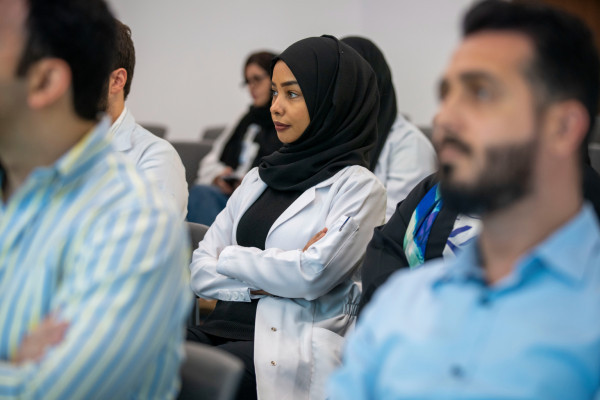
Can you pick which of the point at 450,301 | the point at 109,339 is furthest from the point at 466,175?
the point at 109,339

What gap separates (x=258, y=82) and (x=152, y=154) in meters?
2.14

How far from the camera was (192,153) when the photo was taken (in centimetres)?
388

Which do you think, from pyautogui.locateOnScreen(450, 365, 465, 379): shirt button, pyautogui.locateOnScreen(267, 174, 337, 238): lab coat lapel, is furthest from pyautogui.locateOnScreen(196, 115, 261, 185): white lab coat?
pyautogui.locateOnScreen(450, 365, 465, 379): shirt button

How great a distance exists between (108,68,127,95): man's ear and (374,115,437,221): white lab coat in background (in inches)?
46.0

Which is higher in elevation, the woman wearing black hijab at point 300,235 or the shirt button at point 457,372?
the shirt button at point 457,372

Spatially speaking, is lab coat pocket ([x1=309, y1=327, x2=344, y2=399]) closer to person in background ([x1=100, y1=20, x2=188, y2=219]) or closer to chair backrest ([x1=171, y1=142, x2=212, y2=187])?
person in background ([x1=100, y1=20, x2=188, y2=219])

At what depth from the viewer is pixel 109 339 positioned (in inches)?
43.0

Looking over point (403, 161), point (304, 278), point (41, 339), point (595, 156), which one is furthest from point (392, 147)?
point (41, 339)

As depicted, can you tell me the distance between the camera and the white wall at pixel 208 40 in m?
6.21

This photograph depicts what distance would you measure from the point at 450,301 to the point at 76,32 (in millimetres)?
740

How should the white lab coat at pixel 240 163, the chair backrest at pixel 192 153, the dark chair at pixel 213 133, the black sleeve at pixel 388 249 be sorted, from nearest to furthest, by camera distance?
1. the black sleeve at pixel 388 249
2. the chair backrest at pixel 192 153
3. the white lab coat at pixel 240 163
4. the dark chair at pixel 213 133

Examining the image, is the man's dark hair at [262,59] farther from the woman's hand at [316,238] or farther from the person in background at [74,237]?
the person in background at [74,237]

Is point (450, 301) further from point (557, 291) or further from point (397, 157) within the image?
point (397, 157)

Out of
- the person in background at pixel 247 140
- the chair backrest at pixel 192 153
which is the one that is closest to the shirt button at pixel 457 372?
the chair backrest at pixel 192 153
